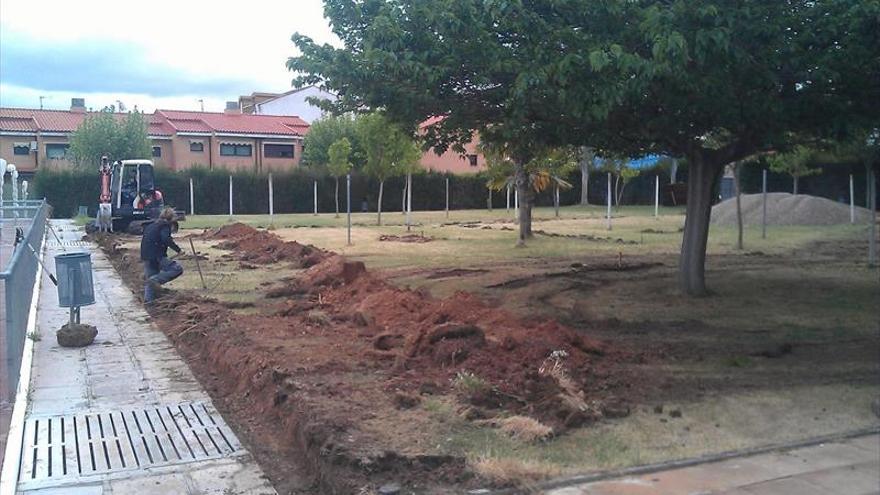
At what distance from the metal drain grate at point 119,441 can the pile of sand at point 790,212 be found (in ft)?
91.4

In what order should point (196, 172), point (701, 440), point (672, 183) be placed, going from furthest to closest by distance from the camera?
1. point (672, 183)
2. point (196, 172)
3. point (701, 440)

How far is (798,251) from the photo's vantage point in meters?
21.6

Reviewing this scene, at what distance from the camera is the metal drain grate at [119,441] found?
20.5 feet

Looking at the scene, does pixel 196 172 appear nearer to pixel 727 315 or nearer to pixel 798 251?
pixel 798 251

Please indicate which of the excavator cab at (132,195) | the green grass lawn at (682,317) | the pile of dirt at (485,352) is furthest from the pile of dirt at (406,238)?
the pile of dirt at (485,352)

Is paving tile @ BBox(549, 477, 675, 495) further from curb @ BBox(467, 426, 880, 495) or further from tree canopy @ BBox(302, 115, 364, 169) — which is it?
tree canopy @ BBox(302, 115, 364, 169)

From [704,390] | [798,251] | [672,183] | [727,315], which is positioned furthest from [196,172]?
[704,390]

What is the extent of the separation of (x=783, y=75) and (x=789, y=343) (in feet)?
10.1

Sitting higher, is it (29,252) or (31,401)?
(29,252)

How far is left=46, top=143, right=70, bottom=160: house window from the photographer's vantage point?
178ft

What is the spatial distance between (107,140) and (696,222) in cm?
4113

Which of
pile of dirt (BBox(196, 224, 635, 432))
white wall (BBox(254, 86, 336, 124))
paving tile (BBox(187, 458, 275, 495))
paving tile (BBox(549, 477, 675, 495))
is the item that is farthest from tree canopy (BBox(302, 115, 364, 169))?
paving tile (BBox(549, 477, 675, 495))

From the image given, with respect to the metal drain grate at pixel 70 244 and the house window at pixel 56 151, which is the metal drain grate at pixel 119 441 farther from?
the house window at pixel 56 151

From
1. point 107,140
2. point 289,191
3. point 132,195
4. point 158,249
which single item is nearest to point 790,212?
point 132,195
